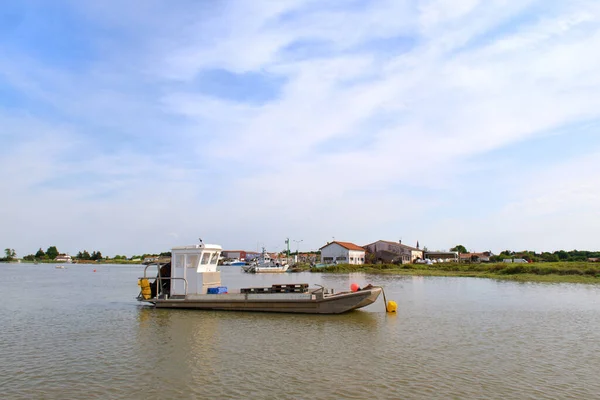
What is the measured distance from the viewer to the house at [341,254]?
98.2 metres

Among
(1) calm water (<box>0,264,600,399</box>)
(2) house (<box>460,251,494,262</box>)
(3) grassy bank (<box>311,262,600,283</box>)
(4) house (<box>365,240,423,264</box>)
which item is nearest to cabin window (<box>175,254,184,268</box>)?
(1) calm water (<box>0,264,600,399</box>)

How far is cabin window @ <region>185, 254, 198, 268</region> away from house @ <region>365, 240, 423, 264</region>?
8105cm

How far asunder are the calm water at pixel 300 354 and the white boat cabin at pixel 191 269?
1546 millimetres

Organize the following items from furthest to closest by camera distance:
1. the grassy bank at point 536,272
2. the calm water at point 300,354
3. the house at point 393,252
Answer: the house at point 393,252 < the grassy bank at point 536,272 < the calm water at point 300,354

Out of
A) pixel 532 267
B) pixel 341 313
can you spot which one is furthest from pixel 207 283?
pixel 532 267

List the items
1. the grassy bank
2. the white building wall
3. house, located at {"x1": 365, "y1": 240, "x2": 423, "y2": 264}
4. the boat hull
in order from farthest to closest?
house, located at {"x1": 365, "y1": 240, "x2": 423, "y2": 264}
the white building wall
the grassy bank
the boat hull

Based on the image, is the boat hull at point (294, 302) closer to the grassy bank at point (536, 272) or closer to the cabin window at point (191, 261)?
the cabin window at point (191, 261)

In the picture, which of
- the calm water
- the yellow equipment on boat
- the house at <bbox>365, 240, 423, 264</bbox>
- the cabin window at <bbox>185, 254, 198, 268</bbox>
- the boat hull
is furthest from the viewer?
the house at <bbox>365, 240, 423, 264</bbox>

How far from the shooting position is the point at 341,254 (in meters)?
99.2

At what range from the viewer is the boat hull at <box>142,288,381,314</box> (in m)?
24.1

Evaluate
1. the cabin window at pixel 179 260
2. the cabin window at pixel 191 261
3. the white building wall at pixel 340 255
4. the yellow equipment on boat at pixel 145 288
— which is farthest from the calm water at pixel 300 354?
the white building wall at pixel 340 255

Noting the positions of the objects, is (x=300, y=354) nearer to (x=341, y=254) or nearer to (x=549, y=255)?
(x=341, y=254)

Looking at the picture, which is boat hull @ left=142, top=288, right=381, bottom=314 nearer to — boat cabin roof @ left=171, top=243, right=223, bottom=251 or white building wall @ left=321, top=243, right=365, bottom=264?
boat cabin roof @ left=171, top=243, right=223, bottom=251

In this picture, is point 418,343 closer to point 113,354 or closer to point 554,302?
point 113,354
